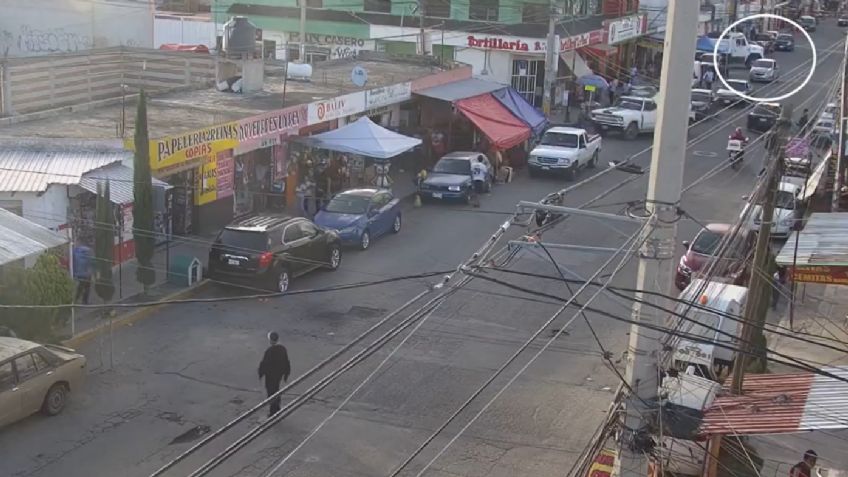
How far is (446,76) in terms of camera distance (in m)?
39.2

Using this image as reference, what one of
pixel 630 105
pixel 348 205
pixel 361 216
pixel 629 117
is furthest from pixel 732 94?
pixel 361 216

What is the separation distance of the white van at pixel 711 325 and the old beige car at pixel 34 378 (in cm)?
913

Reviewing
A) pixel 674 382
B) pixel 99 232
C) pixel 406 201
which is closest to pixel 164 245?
pixel 99 232

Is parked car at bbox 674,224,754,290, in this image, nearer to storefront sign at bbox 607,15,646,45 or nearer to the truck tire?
the truck tire

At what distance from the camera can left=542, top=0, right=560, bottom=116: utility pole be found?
4409cm

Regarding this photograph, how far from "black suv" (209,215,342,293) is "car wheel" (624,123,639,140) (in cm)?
2299

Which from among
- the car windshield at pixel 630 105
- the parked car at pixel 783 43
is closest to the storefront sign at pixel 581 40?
the car windshield at pixel 630 105

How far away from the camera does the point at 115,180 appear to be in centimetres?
2158

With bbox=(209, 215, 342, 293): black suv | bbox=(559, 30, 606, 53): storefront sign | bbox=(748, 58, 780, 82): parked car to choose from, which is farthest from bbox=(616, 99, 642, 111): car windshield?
bbox=(209, 215, 342, 293): black suv

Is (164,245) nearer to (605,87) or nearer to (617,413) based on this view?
(617,413)

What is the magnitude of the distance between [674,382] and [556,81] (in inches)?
1443

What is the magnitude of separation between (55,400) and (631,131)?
31.7 meters

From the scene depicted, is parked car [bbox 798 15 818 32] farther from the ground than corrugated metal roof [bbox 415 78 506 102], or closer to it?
farther from the ground

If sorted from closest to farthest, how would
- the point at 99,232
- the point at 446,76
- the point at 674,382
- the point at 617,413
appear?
the point at 617,413
the point at 674,382
the point at 99,232
the point at 446,76
